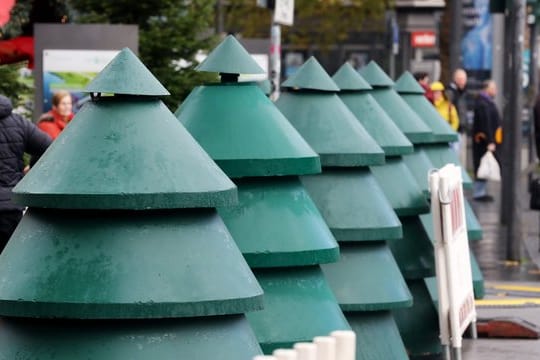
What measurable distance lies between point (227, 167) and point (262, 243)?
35cm

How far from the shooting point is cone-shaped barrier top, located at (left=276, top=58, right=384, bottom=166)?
369 inches

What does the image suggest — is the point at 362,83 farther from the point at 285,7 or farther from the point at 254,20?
the point at 254,20

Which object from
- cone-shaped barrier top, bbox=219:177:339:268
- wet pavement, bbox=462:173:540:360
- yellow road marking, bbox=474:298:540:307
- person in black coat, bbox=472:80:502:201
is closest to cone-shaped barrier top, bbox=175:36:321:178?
cone-shaped barrier top, bbox=219:177:339:268

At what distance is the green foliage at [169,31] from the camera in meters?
21.1

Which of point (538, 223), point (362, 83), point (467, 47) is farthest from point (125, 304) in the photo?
point (467, 47)

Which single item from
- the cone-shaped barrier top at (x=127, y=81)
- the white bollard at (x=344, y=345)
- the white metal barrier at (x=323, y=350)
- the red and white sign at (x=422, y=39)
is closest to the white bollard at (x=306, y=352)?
the white metal barrier at (x=323, y=350)

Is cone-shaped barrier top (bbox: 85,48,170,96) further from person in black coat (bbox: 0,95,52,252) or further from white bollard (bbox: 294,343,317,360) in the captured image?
person in black coat (bbox: 0,95,52,252)

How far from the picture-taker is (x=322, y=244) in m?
7.50

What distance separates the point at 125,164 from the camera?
5750mm

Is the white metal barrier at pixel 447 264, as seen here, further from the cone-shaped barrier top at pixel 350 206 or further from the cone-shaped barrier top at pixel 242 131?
the cone-shaped barrier top at pixel 242 131

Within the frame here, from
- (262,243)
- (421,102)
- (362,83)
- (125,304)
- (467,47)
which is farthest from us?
(467,47)

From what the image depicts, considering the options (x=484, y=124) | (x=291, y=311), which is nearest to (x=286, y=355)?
(x=291, y=311)

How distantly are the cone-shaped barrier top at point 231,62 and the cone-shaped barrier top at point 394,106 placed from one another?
4329mm

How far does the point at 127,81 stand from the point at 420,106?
25.2 ft
